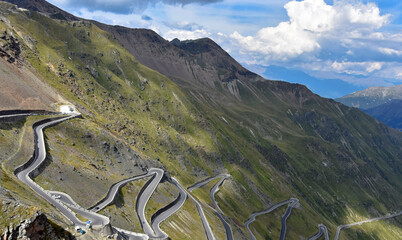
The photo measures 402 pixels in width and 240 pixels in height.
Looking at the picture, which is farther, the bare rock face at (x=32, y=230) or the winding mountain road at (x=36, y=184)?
the winding mountain road at (x=36, y=184)

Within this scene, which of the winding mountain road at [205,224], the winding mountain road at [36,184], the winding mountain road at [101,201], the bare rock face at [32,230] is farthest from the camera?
the winding mountain road at [205,224]

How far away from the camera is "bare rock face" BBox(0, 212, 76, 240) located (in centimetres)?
2812

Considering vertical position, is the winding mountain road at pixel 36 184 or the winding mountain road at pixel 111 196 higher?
the winding mountain road at pixel 36 184

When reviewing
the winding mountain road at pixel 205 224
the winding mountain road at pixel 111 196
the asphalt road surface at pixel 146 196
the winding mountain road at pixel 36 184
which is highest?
the winding mountain road at pixel 36 184

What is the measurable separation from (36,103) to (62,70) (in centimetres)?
6734

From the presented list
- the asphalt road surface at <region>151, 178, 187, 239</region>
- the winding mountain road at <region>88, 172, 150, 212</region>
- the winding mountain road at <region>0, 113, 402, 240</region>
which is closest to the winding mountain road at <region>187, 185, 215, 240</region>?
the winding mountain road at <region>0, 113, 402, 240</region>

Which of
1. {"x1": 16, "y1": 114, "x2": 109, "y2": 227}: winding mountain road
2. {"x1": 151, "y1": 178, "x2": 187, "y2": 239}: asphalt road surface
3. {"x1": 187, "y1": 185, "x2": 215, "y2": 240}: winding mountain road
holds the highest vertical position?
{"x1": 16, "y1": 114, "x2": 109, "y2": 227}: winding mountain road

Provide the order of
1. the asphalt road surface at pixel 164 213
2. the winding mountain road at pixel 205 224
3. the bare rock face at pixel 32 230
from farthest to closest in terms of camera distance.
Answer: the winding mountain road at pixel 205 224 < the asphalt road surface at pixel 164 213 < the bare rock face at pixel 32 230

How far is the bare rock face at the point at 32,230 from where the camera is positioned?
28.1 metres

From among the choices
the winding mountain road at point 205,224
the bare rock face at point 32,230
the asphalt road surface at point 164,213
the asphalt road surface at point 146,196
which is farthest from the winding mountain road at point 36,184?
the winding mountain road at point 205,224

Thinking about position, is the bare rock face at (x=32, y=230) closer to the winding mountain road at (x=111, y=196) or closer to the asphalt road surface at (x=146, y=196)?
the winding mountain road at (x=111, y=196)

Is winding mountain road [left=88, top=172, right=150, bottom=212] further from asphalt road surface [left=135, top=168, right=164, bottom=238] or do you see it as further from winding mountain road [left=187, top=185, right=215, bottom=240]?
winding mountain road [left=187, top=185, right=215, bottom=240]

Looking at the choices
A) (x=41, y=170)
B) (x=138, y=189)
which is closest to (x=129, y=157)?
(x=138, y=189)

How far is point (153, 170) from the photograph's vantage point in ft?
409
